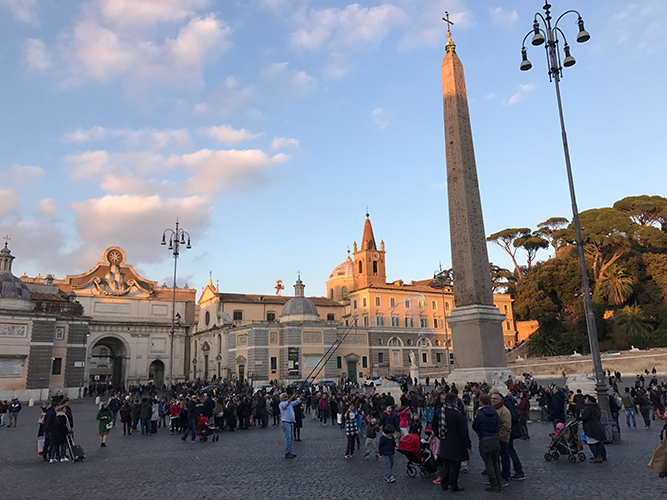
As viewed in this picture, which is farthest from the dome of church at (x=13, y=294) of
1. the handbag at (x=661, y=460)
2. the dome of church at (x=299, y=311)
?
the handbag at (x=661, y=460)

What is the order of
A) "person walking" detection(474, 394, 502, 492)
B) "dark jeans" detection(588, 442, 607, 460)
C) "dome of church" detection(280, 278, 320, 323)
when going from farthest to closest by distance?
"dome of church" detection(280, 278, 320, 323)
"dark jeans" detection(588, 442, 607, 460)
"person walking" detection(474, 394, 502, 492)

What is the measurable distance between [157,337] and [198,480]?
47.4 meters

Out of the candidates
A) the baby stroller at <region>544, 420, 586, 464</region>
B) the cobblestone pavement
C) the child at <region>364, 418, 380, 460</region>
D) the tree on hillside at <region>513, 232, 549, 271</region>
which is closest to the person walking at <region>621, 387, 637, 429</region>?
the cobblestone pavement

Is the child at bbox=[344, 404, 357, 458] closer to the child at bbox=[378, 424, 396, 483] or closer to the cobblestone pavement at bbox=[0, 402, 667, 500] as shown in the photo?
the cobblestone pavement at bbox=[0, 402, 667, 500]

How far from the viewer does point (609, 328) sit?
→ 4175 centimetres

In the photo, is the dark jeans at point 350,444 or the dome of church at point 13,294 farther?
the dome of church at point 13,294

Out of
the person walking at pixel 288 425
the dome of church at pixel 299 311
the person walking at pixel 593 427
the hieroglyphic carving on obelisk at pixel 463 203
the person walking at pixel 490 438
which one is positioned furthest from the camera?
the dome of church at pixel 299 311

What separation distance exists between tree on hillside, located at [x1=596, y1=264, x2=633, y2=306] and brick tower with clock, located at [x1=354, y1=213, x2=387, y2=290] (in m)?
26.9

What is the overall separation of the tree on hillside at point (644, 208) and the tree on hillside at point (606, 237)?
2.02m

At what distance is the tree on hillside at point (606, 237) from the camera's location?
1681 inches

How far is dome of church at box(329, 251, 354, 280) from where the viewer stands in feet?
213

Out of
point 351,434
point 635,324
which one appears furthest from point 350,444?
point 635,324

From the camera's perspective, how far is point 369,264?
6359 centimetres

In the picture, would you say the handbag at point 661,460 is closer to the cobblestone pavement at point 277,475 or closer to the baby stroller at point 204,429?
the cobblestone pavement at point 277,475
